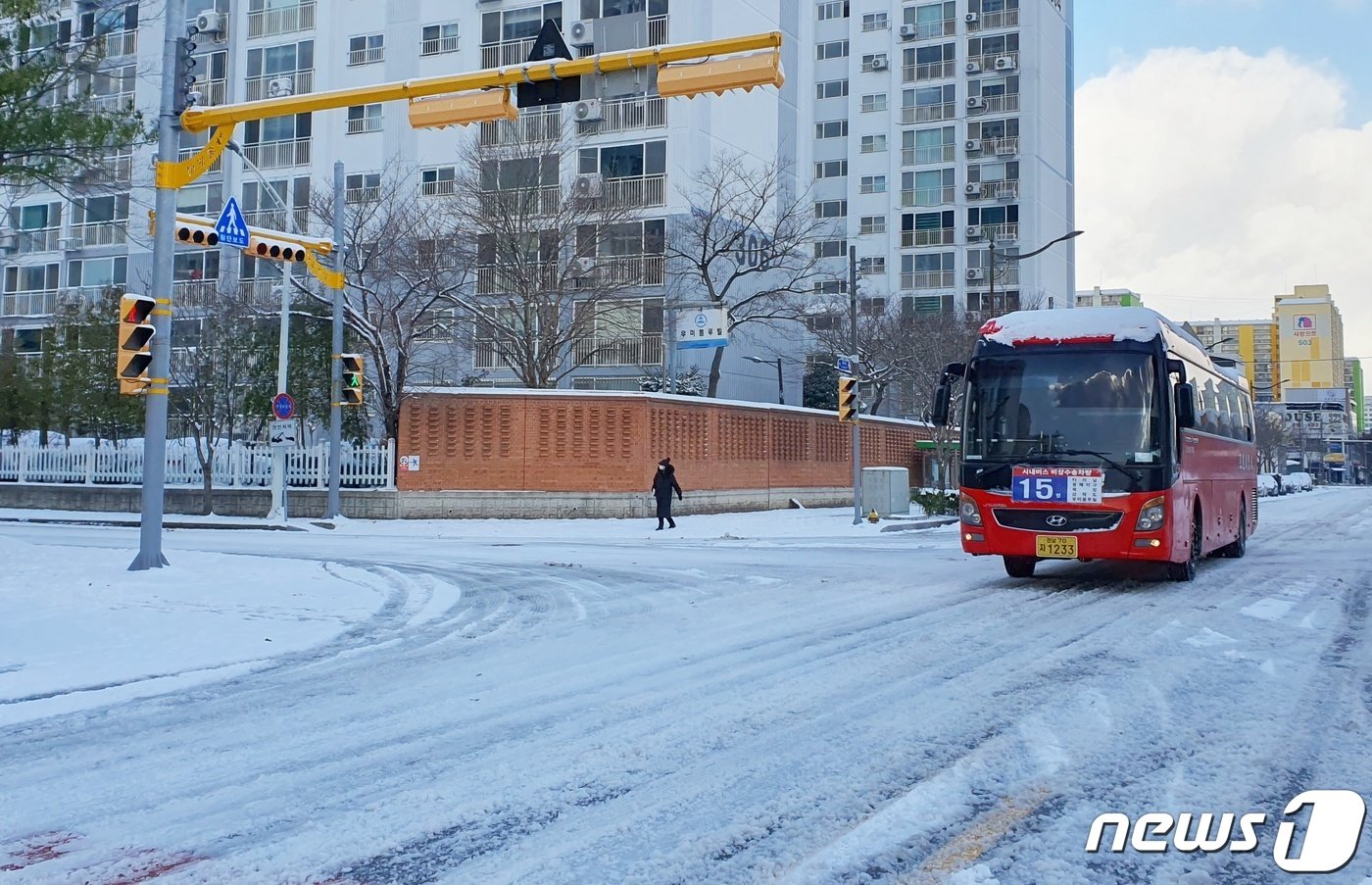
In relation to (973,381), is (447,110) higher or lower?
higher

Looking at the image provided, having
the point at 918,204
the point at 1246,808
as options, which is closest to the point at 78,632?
the point at 1246,808

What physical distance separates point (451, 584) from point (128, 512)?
20.3 m

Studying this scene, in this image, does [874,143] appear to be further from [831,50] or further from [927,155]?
[831,50]

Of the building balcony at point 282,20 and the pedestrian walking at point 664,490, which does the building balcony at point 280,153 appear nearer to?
the building balcony at point 282,20

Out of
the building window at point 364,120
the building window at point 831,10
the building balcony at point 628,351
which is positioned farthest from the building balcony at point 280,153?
the building window at point 831,10

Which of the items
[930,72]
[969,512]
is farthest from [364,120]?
[969,512]

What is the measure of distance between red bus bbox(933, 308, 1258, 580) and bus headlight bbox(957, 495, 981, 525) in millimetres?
17

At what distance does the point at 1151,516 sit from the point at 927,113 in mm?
54269

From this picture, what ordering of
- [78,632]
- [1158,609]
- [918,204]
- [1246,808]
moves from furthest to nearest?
[918,204] < [1158,609] < [78,632] < [1246,808]

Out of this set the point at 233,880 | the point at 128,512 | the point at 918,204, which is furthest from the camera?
the point at 918,204

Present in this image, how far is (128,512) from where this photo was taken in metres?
30.4

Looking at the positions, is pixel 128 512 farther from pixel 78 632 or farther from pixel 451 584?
pixel 78 632

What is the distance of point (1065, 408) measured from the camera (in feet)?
43.8

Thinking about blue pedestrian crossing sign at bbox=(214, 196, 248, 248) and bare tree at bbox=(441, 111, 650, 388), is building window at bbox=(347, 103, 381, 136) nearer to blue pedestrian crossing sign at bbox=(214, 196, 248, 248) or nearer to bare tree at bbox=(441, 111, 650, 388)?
bare tree at bbox=(441, 111, 650, 388)
